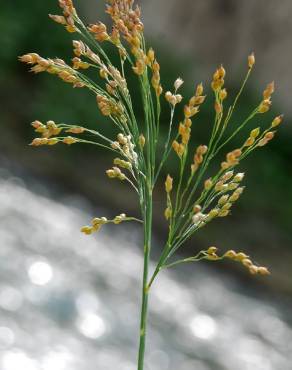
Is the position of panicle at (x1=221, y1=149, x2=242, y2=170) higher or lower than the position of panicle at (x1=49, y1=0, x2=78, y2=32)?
→ lower

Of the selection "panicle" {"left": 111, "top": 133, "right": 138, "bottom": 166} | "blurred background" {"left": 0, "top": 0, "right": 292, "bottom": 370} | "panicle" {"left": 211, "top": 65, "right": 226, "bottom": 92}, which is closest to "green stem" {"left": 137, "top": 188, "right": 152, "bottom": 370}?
"panicle" {"left": 111, "top": 133, "right": 138, "bottom": 166}

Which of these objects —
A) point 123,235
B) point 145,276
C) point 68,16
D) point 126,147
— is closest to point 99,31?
point 68,16

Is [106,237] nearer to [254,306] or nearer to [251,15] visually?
[254,306]

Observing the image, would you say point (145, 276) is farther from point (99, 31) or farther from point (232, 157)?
point (99, 31)


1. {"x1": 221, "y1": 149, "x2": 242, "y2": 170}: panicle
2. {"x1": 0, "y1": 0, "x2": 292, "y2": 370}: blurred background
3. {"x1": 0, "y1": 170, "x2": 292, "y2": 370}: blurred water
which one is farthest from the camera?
{"x1": 0, "y1": 0, "x2": 292, "y2": 370}: blurred background

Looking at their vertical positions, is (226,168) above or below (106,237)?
below

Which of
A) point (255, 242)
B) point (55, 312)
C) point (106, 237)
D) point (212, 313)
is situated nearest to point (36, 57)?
point (55, 312)

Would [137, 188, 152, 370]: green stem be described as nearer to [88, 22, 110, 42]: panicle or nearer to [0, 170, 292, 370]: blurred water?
[88, 22, 110, 42]: panicle
